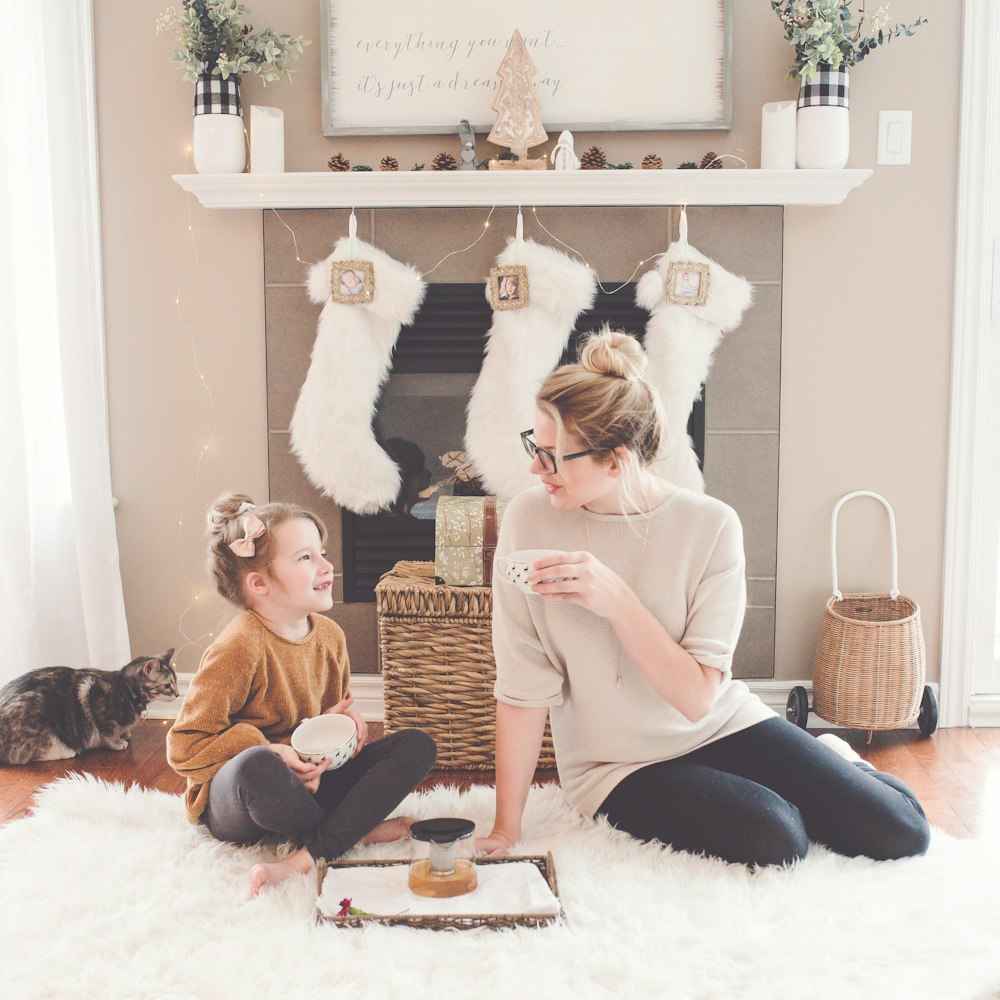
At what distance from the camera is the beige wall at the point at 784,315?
2.71m

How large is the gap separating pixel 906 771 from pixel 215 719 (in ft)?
5.44

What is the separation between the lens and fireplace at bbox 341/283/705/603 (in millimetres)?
2771

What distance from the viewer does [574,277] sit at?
8.71 ft

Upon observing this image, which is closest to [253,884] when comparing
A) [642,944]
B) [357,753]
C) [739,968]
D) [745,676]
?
[357,753]

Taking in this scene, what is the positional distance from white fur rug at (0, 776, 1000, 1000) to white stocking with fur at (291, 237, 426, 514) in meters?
1.11

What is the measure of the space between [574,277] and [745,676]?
1200 millimetres

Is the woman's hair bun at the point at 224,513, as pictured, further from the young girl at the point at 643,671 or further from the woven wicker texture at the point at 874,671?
the woven wicker texture at the point at 874,671

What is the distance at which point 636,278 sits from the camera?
2.75 meters

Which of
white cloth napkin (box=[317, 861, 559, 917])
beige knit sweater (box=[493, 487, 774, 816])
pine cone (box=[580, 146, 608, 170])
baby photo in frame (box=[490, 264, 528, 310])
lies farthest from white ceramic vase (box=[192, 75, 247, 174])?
white cloth napkin (box=[317, 861, 559, 917])

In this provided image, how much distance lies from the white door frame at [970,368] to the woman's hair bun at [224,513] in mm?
1928

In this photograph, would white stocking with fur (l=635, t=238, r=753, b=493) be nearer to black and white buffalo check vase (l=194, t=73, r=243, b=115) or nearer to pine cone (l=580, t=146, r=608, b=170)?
pine cone (l=580, t=146, r=608, b=170)

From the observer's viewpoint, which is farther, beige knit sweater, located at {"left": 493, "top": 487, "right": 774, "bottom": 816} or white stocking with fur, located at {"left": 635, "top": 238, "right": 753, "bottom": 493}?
white stocking with fur, located at {"left": 635, "top": 238, "right": 753, "bottom": 493}

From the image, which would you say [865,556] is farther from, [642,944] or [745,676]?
[642,944]

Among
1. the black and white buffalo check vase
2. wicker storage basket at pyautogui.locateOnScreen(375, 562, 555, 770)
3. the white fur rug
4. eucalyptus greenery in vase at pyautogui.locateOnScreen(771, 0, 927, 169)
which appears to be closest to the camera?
the white fur rug
